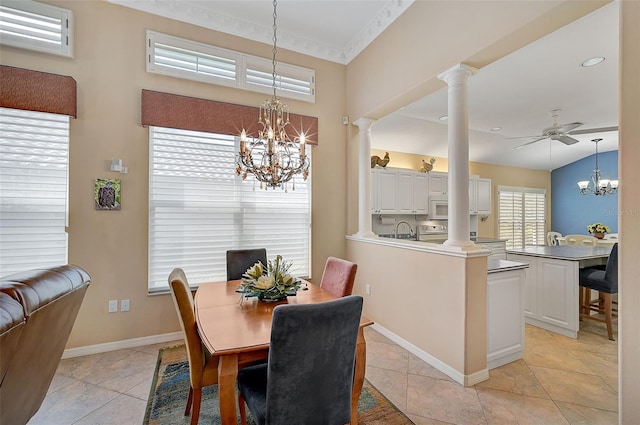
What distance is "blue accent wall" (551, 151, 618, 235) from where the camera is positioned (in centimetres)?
702

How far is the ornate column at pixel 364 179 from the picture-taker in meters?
3.87

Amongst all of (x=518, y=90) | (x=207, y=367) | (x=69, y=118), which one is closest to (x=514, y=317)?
(x=207, y=367)

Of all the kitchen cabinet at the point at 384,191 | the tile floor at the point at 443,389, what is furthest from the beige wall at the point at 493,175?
the tile floor at the point at 443,389

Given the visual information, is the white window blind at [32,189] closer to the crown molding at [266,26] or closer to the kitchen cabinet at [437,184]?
the crown molding at [266,26]

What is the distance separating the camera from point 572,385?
2.31 m

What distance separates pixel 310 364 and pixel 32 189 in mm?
3071

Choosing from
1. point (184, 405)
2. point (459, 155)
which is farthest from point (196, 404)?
point (459, 155)

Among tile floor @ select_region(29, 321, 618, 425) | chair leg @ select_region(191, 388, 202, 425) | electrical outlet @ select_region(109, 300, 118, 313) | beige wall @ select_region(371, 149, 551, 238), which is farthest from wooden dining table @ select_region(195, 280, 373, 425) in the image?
beige wall @ select_region(371, 149, 551, 238)

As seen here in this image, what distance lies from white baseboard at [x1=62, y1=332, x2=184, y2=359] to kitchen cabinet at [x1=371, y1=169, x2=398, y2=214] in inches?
135

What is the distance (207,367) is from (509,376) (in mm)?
2474

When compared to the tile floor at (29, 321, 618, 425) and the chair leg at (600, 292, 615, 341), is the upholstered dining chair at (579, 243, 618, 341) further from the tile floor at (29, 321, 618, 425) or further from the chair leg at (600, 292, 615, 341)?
the tile floor at (29, 321, 618, 425)

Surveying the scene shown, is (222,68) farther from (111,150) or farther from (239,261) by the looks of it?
(239,261)

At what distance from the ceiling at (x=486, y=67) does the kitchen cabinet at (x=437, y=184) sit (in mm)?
757

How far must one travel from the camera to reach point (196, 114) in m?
3.19
